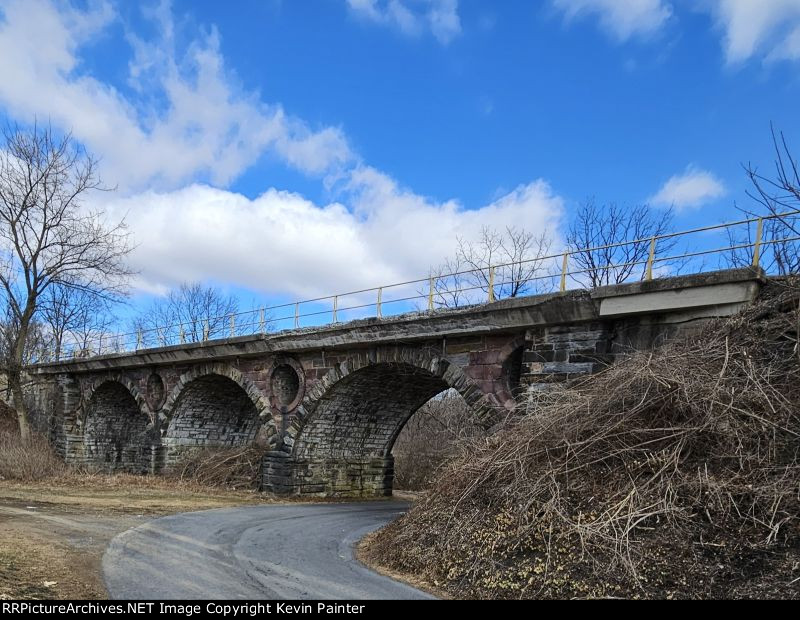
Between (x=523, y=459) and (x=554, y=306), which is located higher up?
(x=554, y=306)

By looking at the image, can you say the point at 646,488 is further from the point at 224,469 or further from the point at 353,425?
the point at 224,469

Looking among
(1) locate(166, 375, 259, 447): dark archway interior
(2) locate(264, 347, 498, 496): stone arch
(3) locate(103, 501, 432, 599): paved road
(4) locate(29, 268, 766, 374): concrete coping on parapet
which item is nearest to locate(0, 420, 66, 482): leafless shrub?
(1) locate(166, 375, 259, 447): dark archway interior

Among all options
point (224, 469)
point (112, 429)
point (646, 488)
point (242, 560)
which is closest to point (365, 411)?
point (224, 469)

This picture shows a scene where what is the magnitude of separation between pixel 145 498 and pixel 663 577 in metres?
13.0

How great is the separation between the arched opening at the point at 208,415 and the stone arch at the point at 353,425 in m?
4.51

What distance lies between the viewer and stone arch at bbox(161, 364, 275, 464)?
21.4m

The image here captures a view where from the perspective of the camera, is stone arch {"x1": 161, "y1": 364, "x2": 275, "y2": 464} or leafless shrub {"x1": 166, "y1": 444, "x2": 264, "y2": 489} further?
stone arch {"x1": 161, "y1": 364, "x2": 275, "y2": 464}

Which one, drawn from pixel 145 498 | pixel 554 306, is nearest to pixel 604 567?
pixel 554 306

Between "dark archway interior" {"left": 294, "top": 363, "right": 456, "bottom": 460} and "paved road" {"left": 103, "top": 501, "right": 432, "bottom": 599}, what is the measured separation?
177 inches

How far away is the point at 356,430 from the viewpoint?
18734mm

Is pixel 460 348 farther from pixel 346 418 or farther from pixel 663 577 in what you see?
pixel 663 577

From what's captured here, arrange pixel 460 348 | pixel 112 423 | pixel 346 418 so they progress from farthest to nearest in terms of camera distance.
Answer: pixel 112 423 < pixel 346 418 < pixel 460 348

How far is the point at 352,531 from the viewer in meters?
11.6

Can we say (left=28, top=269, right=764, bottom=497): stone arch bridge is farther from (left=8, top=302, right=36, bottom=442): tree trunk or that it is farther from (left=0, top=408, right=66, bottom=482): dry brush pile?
(left=0, top=408, right=66, bottom=482): dry brush pile
